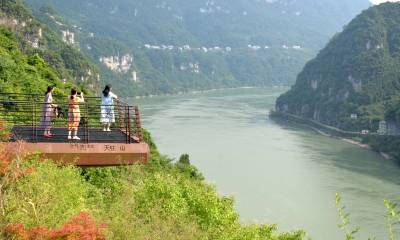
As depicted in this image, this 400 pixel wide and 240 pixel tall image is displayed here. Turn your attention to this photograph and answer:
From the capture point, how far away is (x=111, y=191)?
20156 millimetres

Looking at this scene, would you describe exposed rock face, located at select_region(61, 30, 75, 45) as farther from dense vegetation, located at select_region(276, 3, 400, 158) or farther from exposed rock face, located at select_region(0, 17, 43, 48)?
exposed rock face, located at select_region(0, 17, 43, 48)

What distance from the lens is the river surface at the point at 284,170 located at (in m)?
44.8

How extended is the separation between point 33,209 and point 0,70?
25.6 m

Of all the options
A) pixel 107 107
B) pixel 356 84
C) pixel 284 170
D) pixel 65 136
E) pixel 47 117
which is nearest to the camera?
pixel 47 117

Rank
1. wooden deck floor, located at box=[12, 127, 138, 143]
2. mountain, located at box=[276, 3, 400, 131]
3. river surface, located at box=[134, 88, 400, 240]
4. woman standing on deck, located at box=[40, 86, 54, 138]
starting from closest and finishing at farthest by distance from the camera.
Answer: wooden deck floor, located at box=[12, 127, 138, 143] → woman standing on deck, located at box=[40, 86, 54, 138] → river surface, located at box=[134, 88, 400, 240] → mountain, located at box=[276, 3, 400, 131]

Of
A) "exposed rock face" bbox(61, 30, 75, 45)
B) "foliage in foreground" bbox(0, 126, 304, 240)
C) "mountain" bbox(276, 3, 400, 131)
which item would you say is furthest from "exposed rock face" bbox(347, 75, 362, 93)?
"foliage in foreground" bbox(0, 126, 304, 240)

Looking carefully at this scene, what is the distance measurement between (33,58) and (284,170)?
28428 millimetres

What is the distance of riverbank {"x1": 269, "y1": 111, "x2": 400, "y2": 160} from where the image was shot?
85125 millimetres

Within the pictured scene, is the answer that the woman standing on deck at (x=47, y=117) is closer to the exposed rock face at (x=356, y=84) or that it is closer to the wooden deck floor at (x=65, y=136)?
the wooden deck floor at (x=65, y=136)

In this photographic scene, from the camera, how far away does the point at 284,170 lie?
207ft

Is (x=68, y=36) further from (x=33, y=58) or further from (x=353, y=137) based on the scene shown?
(x=33, y=58)

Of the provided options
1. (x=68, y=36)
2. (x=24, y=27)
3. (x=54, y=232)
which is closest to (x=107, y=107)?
(x=54, y=232)

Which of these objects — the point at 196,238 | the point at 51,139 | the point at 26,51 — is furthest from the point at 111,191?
the point at 26,51

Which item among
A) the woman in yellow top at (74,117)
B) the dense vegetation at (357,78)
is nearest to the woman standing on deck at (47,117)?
the woman in yellow top at (74,117)
